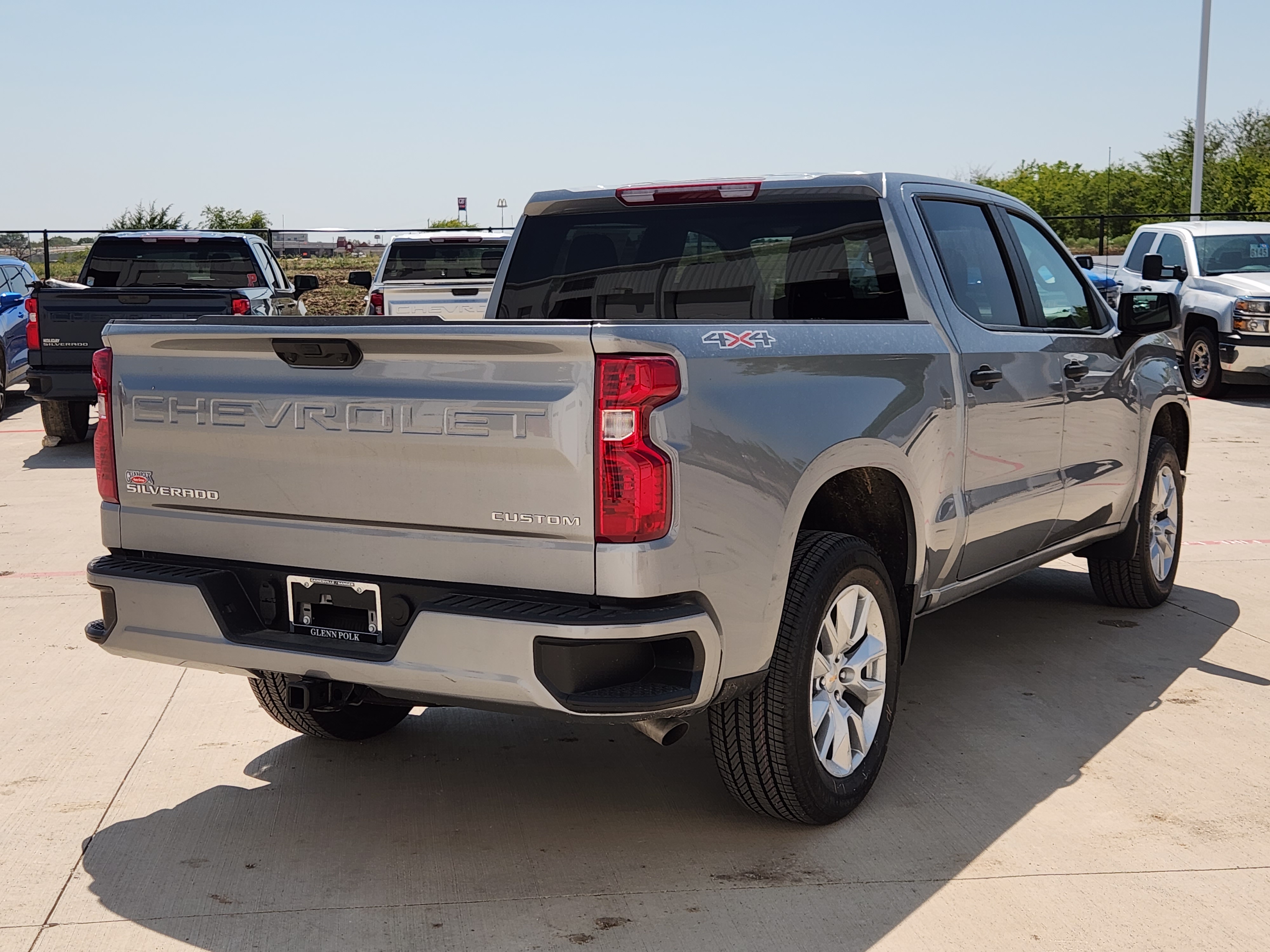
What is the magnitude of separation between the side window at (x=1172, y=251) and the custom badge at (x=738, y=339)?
47.5 ft

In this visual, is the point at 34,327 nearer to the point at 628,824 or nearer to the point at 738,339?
the point at 628,824

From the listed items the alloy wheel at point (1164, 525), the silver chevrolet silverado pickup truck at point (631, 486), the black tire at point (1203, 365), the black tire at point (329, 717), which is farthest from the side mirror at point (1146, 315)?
the black tire at point (1203, 365)

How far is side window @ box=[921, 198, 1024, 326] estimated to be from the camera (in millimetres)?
4910

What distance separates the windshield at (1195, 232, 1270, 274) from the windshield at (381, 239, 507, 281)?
27.9 ft

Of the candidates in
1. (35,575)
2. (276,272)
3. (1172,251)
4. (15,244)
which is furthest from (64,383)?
(15,244)

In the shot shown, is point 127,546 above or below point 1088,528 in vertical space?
above

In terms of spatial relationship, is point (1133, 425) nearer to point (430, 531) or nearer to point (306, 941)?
point (430, 531)

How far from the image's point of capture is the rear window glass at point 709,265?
186 inches

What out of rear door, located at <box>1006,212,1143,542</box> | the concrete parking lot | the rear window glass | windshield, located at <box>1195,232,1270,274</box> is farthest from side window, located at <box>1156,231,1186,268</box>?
the rear window glass

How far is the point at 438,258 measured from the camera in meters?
14.6

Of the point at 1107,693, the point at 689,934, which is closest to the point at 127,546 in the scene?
the point at 689,934

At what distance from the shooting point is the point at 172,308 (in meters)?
11.2

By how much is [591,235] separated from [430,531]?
2.08 meters

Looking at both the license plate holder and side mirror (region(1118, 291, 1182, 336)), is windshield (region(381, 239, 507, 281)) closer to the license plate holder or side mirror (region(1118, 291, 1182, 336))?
side mirror (region(1118, 291, 1182, 336))
